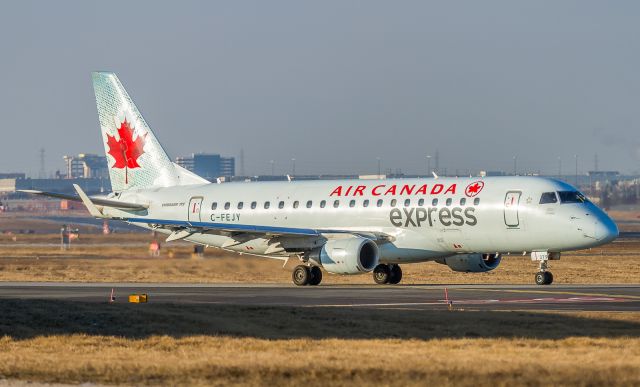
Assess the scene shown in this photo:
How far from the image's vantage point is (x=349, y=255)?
51.4m

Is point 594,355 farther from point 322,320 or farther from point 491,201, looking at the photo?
point 491,201

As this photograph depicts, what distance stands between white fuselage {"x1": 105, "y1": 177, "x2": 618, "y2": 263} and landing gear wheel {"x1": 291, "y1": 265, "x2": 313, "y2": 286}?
1.56 m

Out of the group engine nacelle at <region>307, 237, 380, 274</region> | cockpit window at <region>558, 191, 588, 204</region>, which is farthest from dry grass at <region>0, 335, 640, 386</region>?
cockpit window at <region>558, 191, 588, 204</region>

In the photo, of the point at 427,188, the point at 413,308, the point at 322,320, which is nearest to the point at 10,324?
the point at 322,320

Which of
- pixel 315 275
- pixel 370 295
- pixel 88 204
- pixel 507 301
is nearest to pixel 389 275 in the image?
pixel 315 275

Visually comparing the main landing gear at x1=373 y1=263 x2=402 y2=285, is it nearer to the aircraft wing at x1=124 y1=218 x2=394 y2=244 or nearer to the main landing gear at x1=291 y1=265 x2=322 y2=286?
the aircraft wing at x1=124 y1=218 x2=394 y2=244

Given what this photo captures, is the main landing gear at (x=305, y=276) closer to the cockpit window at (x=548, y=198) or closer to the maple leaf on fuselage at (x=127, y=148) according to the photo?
the cockpit window at (x=548, y=198)

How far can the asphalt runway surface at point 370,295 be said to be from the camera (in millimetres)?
39281

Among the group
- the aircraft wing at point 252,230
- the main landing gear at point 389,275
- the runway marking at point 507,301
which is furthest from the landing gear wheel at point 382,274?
the runway marking at point 507,301

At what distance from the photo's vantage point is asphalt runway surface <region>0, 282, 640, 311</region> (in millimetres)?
39281

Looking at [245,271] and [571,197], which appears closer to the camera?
[571,197]

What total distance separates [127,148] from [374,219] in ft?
53.6

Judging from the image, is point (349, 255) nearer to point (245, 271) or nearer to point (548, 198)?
Result: point (548, 198)

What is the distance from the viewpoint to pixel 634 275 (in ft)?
198
